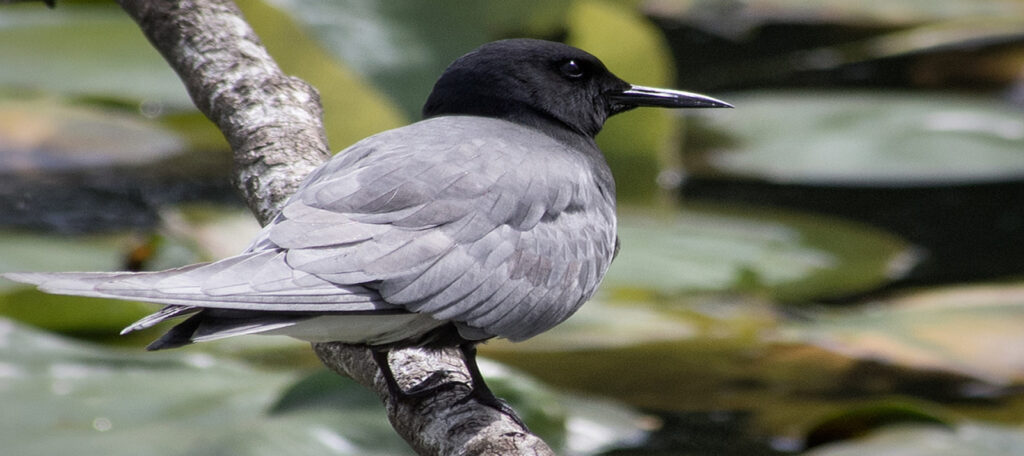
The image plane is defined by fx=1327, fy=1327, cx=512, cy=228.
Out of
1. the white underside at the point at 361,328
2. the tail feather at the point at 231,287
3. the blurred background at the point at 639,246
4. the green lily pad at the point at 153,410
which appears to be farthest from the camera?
the blurred background at the point at 639,246

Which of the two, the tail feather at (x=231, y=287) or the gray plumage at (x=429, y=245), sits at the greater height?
the gray plumage at (x=429, y=245)

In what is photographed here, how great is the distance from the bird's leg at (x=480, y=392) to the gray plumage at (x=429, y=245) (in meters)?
0.08

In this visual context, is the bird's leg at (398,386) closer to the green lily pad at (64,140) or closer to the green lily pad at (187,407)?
the green lily pad at (187,407)

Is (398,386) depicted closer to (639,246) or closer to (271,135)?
(271,135)

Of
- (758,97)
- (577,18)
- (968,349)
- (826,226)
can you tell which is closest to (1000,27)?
(758,97)

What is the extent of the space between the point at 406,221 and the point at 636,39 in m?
2.60

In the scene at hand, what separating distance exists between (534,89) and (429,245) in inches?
25.6

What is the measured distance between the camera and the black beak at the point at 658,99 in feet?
8.24

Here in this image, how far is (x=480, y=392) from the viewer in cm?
205

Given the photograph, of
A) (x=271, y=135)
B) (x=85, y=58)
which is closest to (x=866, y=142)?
(x=85, y=58)

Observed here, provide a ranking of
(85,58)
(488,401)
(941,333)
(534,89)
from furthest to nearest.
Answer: (85,58), (941,333), (534,89), (488,401)

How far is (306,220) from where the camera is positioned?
1.88 meters

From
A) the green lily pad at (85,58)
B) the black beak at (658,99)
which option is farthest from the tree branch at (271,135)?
the green lily pad at (85,58)

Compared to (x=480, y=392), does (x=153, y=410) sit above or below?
below
